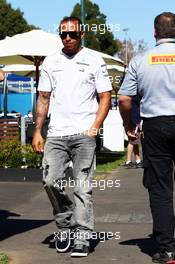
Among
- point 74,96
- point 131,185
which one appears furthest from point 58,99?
point 131,185

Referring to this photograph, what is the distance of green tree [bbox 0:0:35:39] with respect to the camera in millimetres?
59000

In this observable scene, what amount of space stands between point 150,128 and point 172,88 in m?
0.38

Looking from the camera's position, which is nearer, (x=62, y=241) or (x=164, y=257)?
(x=164, y=257)

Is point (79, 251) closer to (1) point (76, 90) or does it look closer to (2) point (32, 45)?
(1) point (76, 90)

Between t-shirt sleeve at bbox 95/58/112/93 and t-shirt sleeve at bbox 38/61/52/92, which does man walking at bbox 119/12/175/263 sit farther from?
t-shirt sleeve at bbox 38/61/52/92

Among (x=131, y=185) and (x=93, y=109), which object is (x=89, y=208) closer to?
(x=93, y=109)

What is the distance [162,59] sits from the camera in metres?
5.31

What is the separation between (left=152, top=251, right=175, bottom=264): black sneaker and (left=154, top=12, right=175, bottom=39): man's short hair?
1.80 metres

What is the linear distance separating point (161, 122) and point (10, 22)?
5529cm

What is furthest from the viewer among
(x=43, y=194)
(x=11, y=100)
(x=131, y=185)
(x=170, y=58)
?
(x=11, y=100)

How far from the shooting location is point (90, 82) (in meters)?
5.78

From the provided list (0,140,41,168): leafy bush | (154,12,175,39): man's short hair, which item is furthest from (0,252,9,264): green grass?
(0,140,41,168): leafy bush

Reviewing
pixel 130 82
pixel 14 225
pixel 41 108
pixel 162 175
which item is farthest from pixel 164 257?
pixel 14 225

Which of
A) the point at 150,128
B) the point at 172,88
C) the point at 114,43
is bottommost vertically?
the point at 150,128
